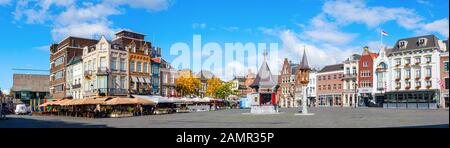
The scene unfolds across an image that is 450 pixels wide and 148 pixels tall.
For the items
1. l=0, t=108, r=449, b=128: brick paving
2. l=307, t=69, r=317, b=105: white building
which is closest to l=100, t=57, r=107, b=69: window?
l=0, t=108, r=449, b=128: brick paving

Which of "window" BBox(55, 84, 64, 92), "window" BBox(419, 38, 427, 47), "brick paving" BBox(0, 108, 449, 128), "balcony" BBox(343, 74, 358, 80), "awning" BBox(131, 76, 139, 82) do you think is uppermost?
"window" BBox(419, 38, 427, 47)

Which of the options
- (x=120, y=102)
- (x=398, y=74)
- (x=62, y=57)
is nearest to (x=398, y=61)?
(x=398, y=74)

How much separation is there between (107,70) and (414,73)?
50.1 meters

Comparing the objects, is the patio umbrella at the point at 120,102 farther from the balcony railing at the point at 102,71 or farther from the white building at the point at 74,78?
the white building at the point at 74,78

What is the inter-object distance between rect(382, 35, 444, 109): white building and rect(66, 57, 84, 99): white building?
1995 inches

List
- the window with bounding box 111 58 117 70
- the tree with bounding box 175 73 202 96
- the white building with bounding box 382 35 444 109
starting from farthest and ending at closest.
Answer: the tree with bounding box 175 73 202 96 < the white building with bounding box 382 35 444 109 < the window with bounding box 111 58 117 70

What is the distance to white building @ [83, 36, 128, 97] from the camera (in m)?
59.1

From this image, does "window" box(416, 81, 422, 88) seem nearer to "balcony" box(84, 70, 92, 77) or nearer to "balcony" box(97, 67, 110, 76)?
"balcony" box(97, 67, 110, 76)

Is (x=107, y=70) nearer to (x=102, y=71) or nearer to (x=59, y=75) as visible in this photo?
(x=102, y=71)

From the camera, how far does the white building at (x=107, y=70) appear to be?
59094 mm

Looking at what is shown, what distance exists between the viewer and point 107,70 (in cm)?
5875
